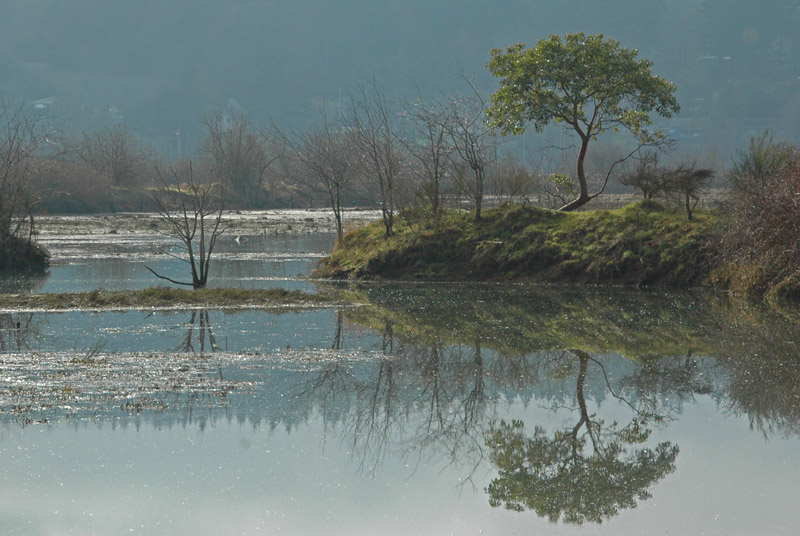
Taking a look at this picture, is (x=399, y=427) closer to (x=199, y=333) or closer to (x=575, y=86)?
(x=199, y=333)

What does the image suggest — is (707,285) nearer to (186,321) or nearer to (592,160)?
(186,321)

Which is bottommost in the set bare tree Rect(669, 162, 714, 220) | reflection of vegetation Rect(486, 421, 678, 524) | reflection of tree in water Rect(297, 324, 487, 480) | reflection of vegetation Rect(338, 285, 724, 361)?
reflection of vegetation Rect(486, 421, 678, 524)

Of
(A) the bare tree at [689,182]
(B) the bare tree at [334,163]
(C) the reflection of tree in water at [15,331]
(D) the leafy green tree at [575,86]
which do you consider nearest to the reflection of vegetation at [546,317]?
(A) the bare tree at [689,182]

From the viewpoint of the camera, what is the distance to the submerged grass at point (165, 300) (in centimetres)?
1723

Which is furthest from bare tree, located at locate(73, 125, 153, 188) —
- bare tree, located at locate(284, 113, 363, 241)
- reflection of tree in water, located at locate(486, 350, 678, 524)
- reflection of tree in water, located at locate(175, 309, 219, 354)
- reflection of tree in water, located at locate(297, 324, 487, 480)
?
reflection of tree in water, located at locate(486, 350, 678, 524)

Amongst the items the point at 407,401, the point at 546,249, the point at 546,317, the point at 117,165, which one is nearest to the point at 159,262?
the point at 546,249

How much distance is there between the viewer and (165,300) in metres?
17.6

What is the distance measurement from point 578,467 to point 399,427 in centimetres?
190

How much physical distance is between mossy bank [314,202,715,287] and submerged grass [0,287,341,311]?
5.11 meters

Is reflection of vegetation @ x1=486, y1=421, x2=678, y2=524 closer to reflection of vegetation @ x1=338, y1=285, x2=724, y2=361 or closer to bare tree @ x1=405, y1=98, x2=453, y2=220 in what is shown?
reflection of vegetation @ x1=338, y1=285, x2=724, y2=361

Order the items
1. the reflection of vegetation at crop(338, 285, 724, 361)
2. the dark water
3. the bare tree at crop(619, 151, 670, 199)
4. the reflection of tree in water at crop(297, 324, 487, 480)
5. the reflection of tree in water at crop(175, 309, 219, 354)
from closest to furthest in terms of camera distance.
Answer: the reflection of tree in water at crop(297, 324, 487, 480) → the reflection of tree in water at crop(175, 309, 219, 354) → the reflection of vegetation at crop(338, 285, 724, 361) → the bare tree at crop(619, 151, 670, 199) → the dark water

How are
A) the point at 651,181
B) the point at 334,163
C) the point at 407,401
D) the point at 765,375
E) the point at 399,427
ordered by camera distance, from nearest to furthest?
the point at 399,427
the point at 407,401
the point at 765,375
the point at 651,181
the point at 334,163

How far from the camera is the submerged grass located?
17.2 meters

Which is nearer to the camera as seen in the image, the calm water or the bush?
the calm water
